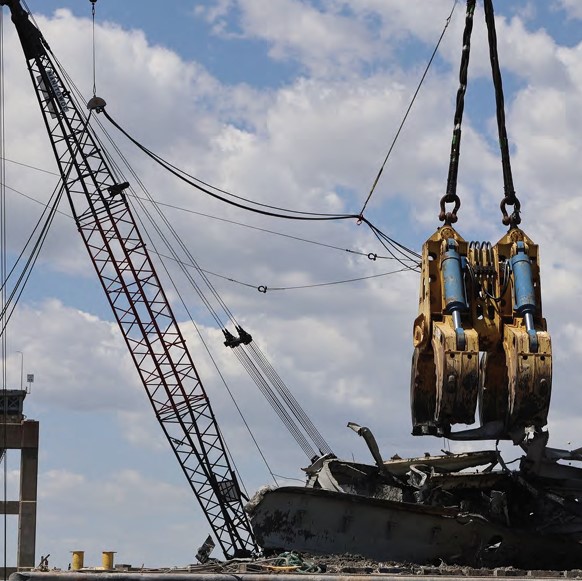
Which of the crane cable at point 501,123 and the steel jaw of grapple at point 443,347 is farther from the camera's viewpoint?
the crane cable at point 501,123

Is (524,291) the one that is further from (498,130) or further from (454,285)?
(498,130)

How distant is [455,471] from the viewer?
32.1 metres

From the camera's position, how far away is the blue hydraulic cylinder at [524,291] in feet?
96.1

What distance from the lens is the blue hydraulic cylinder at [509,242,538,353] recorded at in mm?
29297

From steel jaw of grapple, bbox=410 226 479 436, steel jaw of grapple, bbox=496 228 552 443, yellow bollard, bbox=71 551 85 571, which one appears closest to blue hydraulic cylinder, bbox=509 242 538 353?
steel jaw of grapple, bbox=496 228 552 443

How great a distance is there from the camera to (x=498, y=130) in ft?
102

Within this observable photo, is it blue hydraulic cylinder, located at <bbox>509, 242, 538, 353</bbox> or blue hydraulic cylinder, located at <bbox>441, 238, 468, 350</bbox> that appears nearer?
blue hydraulic cylinder, located at <bbox>441, 238, 468, 350</bbox>

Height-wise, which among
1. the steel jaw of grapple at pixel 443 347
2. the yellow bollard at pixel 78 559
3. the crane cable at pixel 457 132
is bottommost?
the yellow bollard at pixel 78 559

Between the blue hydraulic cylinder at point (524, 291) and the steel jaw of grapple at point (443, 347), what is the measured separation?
1116 mm

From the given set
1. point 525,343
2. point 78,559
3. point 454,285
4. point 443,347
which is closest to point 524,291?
point 525,343

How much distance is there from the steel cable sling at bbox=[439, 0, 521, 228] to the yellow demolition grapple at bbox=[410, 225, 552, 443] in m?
0.60

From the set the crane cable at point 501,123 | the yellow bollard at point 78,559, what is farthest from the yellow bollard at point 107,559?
the crane cable at point 501,123

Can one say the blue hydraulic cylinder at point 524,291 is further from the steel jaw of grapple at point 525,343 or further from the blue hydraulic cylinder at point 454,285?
the blue hydraulic cylinder at point 454,285

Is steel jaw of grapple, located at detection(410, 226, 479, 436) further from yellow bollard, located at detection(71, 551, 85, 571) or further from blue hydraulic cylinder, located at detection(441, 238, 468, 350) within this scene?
yellow bollard, located at detection(71, 551, 85, 571)
